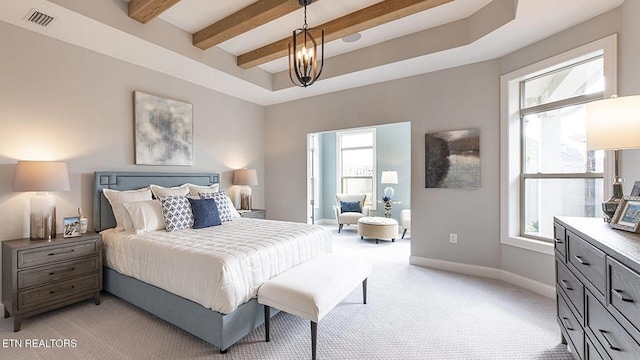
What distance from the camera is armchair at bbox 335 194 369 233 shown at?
21.0ft

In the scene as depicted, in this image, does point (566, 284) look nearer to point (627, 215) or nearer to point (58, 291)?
point (627, 215)

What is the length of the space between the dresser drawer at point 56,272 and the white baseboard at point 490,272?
3.83 metres

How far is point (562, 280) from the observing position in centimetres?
194

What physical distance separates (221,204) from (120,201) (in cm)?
108

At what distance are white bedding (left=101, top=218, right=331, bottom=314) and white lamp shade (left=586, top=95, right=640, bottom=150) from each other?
232 cm

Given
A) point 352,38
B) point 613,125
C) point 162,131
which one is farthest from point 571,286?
point 162,131

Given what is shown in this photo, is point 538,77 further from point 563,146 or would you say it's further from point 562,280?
point 562,280

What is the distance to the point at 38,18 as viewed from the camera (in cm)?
251

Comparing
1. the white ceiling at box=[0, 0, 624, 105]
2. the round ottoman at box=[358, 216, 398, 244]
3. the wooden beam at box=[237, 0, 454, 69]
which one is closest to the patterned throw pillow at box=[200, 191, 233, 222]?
the white ceiling at box=[0, 0, 624, 105]

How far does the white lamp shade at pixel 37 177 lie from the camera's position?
2.43m

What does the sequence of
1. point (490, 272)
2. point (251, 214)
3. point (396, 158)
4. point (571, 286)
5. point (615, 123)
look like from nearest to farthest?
point (615, 123)
point (571, 286)
point (490, 272)
point (251, 214)
point (396, 158)

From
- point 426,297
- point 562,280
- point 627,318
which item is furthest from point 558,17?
point 426,297

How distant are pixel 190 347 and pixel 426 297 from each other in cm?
227

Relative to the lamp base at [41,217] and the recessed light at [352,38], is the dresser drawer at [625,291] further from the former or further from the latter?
the lamp base at [41,217]
